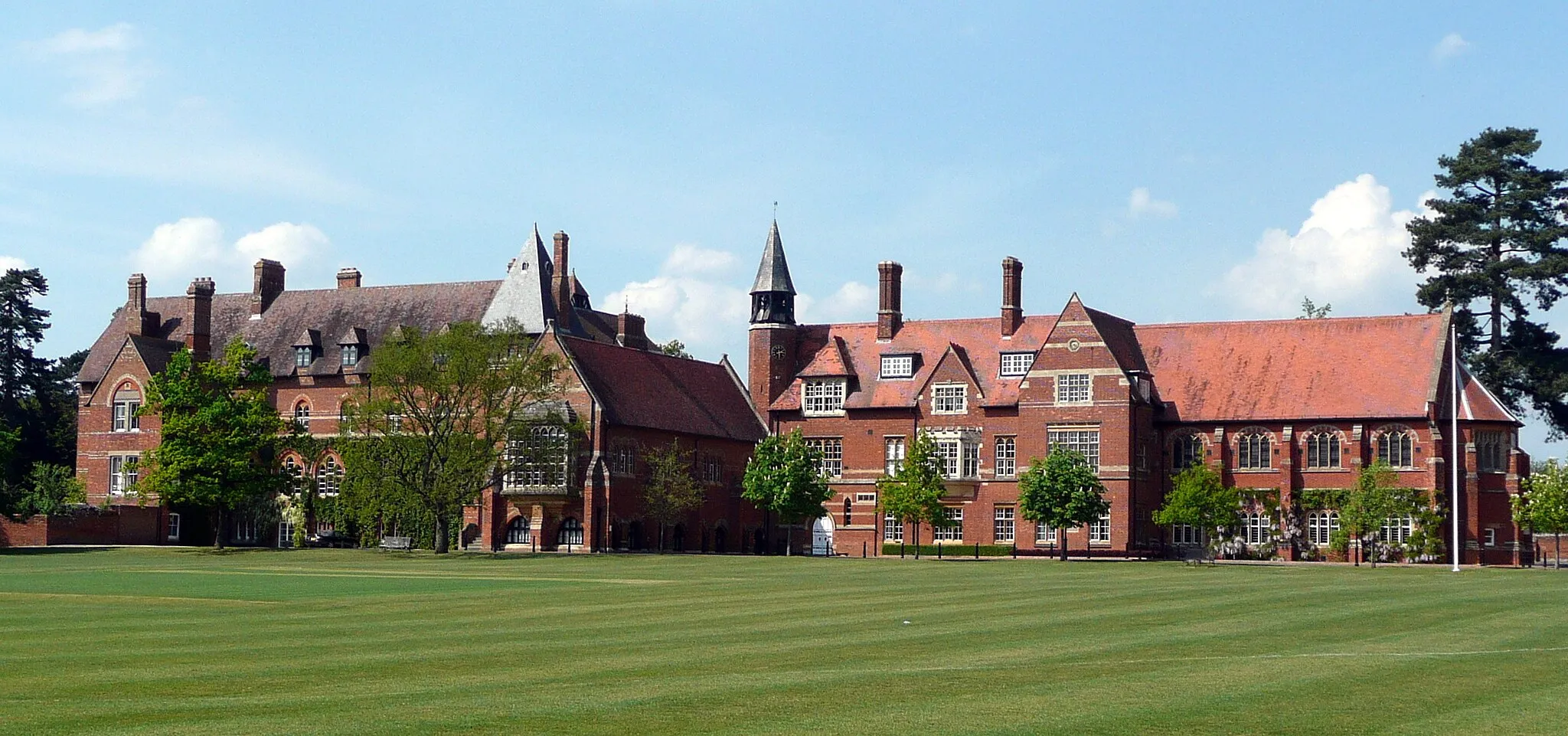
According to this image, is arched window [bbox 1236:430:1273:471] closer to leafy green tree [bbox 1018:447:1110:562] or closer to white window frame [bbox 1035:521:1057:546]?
leafy green tree [bbox 1018:447:1110:562]

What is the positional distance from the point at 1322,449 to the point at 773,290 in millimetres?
27469

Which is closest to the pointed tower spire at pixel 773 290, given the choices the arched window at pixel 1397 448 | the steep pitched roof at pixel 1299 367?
the steep pitched roof at pixel 1299 367

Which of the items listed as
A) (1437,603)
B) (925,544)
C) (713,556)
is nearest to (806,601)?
(1437,603)

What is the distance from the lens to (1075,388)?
8175 centimetres

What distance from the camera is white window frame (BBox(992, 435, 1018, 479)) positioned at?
8400cm

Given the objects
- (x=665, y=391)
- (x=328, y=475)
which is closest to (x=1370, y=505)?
(x=665, y=391)

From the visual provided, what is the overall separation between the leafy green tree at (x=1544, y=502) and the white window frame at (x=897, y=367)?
2775 centimetres

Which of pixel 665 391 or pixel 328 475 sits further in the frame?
pixel 328 475

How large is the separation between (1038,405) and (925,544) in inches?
340

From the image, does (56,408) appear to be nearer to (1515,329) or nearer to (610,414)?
(610,414)

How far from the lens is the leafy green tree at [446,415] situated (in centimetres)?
7262

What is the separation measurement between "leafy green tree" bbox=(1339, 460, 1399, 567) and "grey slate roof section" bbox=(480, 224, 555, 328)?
37565 millimetres

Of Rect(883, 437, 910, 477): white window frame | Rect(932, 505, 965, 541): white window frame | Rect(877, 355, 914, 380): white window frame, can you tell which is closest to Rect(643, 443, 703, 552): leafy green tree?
Rect(883, 437, 910, 477): white window frame

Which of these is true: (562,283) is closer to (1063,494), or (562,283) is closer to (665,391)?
(665,391)
